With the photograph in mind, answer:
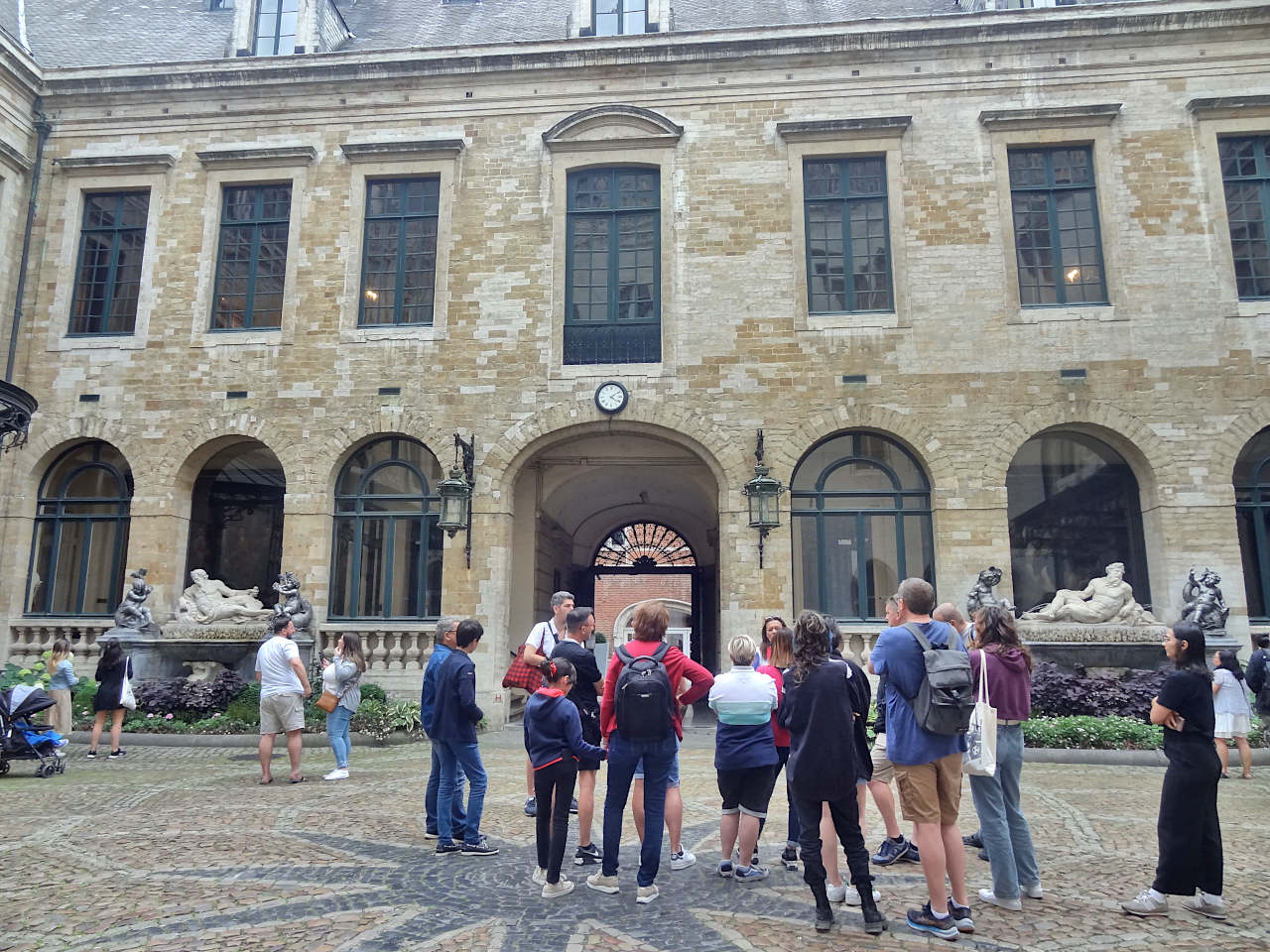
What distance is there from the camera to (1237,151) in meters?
14.2

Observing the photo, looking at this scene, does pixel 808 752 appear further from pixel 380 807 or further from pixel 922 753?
pixel 380 807

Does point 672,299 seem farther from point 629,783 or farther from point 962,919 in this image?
point 962,919

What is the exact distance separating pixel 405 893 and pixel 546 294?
10844mm

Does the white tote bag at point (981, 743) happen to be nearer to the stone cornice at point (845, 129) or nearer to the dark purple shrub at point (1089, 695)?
the dark purple shrub at point (1089, 695)

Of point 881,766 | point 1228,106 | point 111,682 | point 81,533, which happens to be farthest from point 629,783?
point 1228,106

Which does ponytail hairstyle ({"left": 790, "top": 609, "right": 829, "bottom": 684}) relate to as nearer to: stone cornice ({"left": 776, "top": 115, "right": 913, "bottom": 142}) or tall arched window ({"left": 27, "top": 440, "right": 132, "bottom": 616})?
stone cornice ({"left": 776, "top": 115, "right": 913, "bottom": 142})

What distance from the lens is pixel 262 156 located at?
15539mm

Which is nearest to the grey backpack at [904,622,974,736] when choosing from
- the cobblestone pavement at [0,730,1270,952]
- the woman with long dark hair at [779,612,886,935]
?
the woman with long dark hair at [779,612,886,935]

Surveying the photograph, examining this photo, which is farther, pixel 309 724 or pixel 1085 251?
pixel 1085 251

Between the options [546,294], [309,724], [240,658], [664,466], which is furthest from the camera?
[664,466]

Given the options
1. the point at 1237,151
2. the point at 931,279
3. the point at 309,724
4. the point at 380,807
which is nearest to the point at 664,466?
the point at 931,279

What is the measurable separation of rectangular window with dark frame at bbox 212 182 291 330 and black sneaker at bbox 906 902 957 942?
45.7 feet

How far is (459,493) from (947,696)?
10.1 metres

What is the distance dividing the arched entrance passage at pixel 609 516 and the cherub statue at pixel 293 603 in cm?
347
